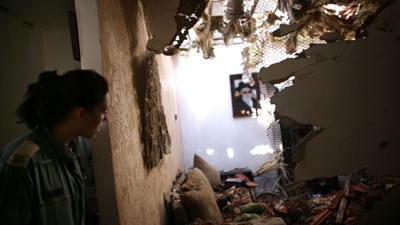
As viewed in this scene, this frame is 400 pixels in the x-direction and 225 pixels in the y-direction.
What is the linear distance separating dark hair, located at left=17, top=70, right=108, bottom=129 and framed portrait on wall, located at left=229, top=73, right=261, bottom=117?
471cm

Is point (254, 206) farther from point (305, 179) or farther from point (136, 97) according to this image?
point (136, 97)

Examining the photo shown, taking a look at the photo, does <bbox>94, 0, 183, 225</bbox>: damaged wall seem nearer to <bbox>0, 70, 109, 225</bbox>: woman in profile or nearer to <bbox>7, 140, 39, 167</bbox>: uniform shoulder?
<bbox>0, 70, 109, 225</bbox>: woman in profile

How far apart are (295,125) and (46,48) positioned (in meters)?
1.77

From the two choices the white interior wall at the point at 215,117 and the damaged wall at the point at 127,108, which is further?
the white interior wall at the point at 215,117

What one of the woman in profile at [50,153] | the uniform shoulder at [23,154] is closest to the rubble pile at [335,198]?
the woman in profile at [50,153]

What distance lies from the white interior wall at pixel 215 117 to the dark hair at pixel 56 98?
15.4 ft

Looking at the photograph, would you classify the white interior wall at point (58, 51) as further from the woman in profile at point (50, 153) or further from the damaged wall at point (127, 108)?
the woman in profile at point (50, 153)

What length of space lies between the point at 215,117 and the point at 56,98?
4.78 metres

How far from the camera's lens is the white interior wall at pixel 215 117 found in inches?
227

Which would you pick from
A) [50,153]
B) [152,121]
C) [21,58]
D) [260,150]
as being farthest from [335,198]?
[260,150]

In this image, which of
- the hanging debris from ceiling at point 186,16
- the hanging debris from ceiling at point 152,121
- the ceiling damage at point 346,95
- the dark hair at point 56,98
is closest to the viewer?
the dark hair at point 56,98

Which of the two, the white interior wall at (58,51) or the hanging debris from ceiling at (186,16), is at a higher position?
the hanging debris from ceiling at (186,16)

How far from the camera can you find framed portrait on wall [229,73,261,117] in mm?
5664

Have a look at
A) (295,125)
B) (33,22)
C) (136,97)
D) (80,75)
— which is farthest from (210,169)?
(80,75)
